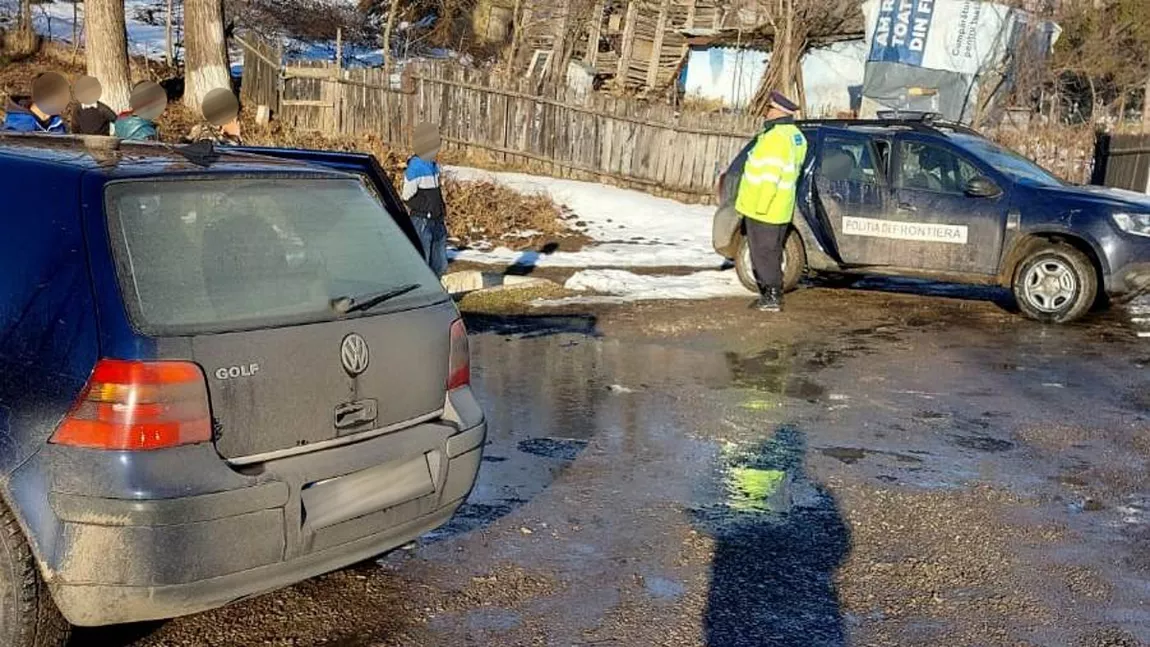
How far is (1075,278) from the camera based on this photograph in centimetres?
986

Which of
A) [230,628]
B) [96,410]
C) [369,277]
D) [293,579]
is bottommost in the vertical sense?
[230,628]

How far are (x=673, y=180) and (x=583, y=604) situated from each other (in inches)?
636

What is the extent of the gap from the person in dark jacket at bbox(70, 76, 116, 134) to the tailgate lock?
6.58 metres

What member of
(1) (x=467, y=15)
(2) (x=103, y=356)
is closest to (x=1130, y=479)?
(2) (x=103, y=356)

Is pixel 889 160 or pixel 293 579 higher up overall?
pixel 889 160

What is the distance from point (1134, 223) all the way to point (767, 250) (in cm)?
307

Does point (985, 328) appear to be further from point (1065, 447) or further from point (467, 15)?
point (467, 15)

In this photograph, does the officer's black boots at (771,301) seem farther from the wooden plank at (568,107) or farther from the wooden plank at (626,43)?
the wooden plank at (626,43)

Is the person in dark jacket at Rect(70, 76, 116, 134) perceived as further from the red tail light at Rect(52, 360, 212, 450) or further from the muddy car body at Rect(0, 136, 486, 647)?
the red tail light at Rect(52, 360, 212, 450)

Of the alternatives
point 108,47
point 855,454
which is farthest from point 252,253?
point 108,47

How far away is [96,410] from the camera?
315 centimetres

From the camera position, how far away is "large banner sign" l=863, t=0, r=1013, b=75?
2392cm

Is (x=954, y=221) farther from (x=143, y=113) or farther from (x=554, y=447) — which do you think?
(x=143, y=113)

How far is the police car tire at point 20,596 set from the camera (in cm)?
318
